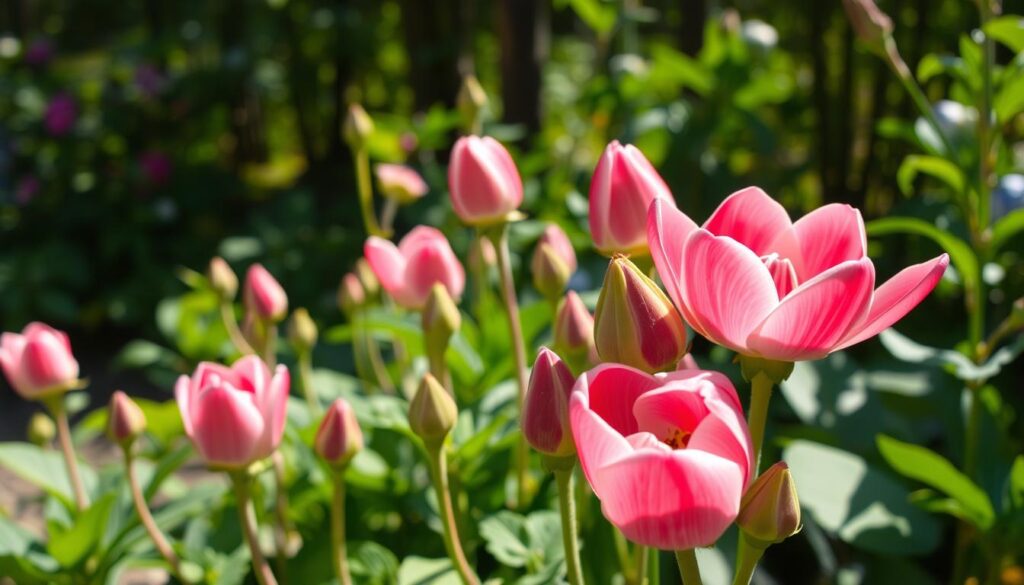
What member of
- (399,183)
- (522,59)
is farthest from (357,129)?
(522,59)

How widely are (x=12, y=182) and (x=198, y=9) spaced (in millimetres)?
860

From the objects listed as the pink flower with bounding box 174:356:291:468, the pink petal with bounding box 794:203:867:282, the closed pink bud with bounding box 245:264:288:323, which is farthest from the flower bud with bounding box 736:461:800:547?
the closed pink bud with bounding box 245:264:288:323

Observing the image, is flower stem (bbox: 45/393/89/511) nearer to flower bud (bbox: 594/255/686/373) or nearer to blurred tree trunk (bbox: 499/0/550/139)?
flower bud (bbox: 594/255/686/373)

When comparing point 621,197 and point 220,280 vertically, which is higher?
point 621,197

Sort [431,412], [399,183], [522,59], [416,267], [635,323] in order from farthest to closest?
[522,59], [399,183], [416,267], [431,412], [635,323]

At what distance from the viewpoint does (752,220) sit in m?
0.58

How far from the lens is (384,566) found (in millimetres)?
880

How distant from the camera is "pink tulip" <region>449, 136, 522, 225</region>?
806 millimetres

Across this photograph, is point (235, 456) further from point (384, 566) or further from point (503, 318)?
point (503, 318)

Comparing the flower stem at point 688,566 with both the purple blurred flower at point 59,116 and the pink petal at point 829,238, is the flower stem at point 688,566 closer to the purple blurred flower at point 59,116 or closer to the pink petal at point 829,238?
the pink petal at point 829,238

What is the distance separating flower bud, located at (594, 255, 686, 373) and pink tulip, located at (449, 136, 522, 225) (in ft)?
0.92

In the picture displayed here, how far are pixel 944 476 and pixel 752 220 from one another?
0.48 meters

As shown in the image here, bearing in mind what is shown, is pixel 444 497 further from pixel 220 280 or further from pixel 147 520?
pixel 220 280

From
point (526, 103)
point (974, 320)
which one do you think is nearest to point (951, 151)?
point (974, 320)
